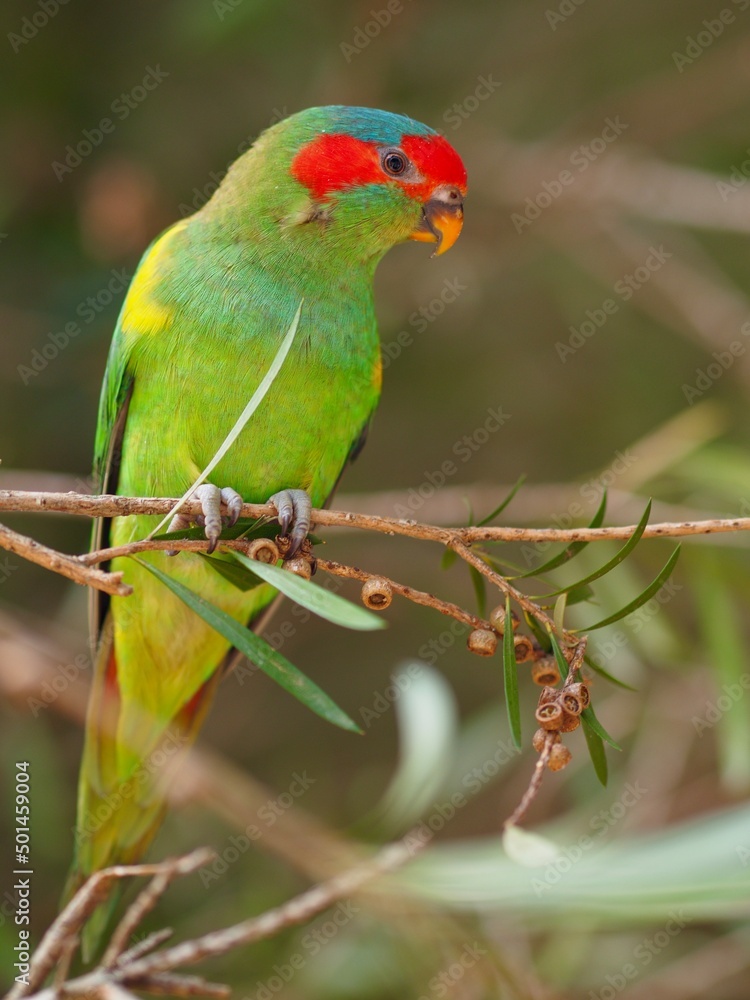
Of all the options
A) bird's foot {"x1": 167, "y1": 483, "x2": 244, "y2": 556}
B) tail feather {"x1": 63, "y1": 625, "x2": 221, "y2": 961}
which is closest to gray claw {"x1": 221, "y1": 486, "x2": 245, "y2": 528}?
bird's foot {"x1": 167, "y1": 483, "x2": 244, "y2": 556}

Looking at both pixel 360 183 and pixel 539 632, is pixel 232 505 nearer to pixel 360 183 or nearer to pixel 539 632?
pixel 539 632

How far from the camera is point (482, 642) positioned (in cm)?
135

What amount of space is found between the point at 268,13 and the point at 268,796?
2189 mm

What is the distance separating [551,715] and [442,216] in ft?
4.35

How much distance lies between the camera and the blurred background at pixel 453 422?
8.13 feet

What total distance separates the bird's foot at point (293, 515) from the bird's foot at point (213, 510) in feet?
0.24

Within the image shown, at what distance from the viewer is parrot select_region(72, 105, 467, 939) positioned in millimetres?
1979

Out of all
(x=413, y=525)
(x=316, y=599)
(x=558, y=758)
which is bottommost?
(x=558, y=758)

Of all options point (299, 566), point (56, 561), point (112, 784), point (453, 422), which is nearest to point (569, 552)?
point (299, 566)

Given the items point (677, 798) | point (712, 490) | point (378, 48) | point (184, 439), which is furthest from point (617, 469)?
point (378, 48)

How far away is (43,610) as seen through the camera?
313 cm

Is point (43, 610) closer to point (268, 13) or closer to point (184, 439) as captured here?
point (184, 439)

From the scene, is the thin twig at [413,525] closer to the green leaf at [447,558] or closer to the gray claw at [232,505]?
the green leaf at [447,558]

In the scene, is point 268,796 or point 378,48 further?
point 378,48
